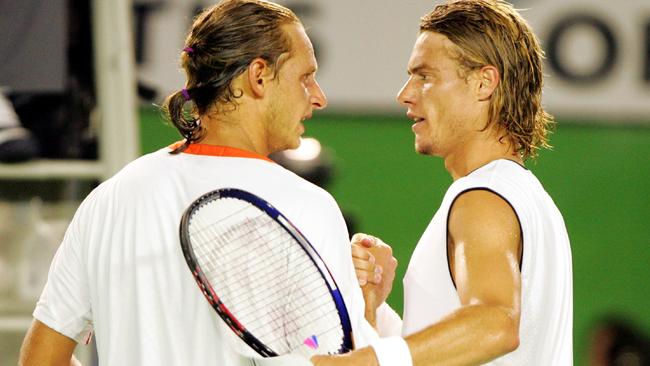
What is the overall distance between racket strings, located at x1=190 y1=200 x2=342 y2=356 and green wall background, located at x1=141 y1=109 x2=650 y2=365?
3.38 m

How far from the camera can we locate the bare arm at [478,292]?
82.6 inches

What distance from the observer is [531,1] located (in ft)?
17.4

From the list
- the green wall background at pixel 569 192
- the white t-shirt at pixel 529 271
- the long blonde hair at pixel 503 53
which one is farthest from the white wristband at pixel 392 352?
the green wall background at pixel 569 192

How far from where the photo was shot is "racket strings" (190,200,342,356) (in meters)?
1.99

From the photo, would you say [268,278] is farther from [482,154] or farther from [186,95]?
[482,154]

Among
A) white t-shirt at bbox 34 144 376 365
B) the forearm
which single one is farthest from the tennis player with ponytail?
the forearm

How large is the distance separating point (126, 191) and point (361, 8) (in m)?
3.48

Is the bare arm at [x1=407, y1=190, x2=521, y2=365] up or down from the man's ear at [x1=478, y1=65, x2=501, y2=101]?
down

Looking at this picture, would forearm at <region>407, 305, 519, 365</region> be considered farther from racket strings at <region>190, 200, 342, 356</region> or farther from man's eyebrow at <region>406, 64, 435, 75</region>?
man's eyebrow at <region>406, 64, 435, 75</region>

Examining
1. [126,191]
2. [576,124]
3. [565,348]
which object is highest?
[126,191]

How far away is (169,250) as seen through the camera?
204cm

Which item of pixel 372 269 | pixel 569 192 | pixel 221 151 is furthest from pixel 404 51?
pixel 221 151

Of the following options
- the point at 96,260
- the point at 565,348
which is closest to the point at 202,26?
the point at 96,260

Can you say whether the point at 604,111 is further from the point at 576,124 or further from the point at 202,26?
the point at 202,26
